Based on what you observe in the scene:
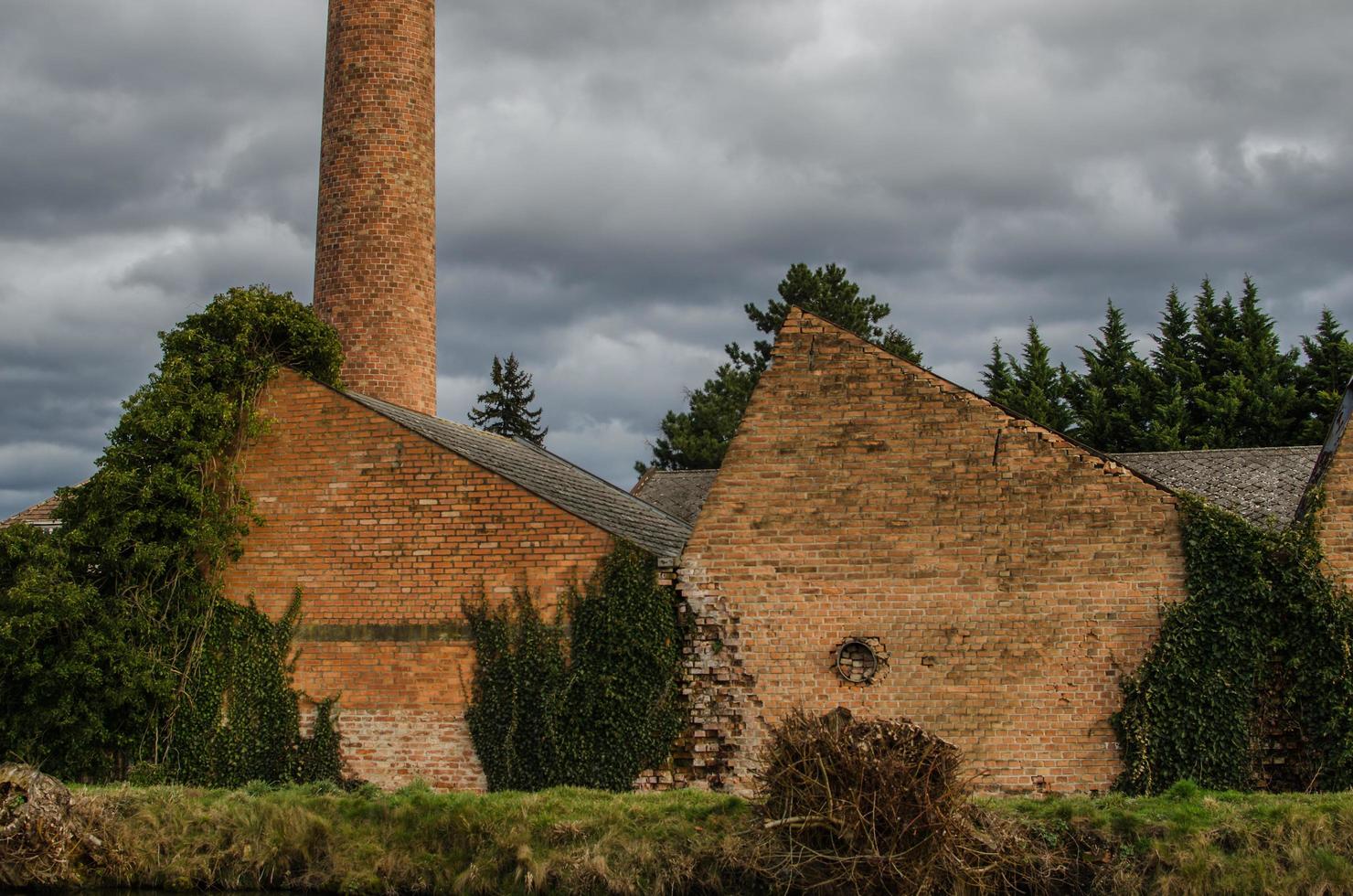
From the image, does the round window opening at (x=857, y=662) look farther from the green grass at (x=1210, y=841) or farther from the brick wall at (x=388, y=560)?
the brick wall at (x=388, y=560)

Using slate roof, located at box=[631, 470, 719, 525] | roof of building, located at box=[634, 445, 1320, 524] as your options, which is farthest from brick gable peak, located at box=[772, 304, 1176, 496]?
slate roof, located at box=[631, 470, 719, 525]

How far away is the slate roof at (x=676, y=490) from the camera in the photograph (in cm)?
2511

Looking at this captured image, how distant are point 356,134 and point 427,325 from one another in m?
3.40

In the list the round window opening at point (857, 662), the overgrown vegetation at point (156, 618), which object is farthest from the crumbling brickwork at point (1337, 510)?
the overgrown vegetation at point (156, 618)

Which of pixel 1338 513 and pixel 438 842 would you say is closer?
pixel 438 842

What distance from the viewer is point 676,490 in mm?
26203

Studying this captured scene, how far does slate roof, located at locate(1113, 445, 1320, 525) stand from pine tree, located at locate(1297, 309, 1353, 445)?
886cm

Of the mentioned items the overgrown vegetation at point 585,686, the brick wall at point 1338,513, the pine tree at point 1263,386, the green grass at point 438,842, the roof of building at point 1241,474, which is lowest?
the green grass at point 438,842

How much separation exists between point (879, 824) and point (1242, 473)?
13.7 metres

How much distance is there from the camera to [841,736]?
1005 cm

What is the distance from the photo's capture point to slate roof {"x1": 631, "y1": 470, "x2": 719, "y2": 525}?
82.4 ft

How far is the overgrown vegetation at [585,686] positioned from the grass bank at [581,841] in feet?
3.08

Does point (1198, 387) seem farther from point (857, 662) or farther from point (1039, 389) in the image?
point (857, 662)

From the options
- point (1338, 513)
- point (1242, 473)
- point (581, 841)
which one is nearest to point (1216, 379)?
point (1242, 473)
